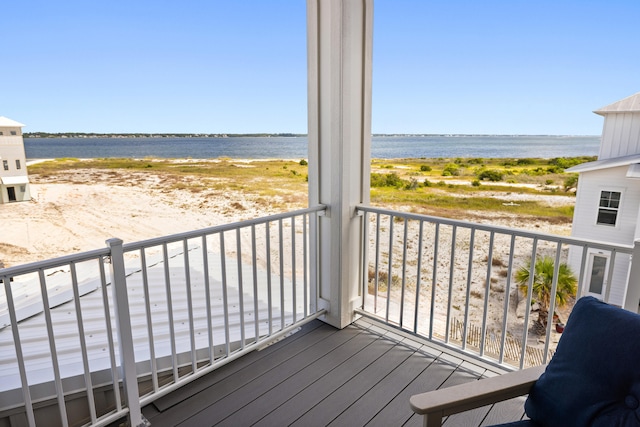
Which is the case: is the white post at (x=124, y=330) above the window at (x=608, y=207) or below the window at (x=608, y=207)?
below

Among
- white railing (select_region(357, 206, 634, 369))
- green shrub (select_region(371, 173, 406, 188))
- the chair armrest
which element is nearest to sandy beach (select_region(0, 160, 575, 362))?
white railing (select_region(357, 206, 634, 369))

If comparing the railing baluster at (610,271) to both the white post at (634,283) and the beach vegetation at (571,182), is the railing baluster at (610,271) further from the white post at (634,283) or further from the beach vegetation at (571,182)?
the beach vegetation at (571,182)

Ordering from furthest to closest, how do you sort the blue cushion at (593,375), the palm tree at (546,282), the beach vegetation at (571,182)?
the palm tree at (546,282) < the beach vegetation at (571,182) < the blue cushion at (593,375)

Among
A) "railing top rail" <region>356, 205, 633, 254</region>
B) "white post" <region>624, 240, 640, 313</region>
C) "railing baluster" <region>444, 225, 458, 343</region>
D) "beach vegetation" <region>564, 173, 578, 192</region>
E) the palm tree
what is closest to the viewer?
"white post" <region>624, 240, 640, 313</region>

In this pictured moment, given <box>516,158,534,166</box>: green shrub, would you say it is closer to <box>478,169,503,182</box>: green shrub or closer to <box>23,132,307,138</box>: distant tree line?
<box>478,169,503,182</box>: green shrub

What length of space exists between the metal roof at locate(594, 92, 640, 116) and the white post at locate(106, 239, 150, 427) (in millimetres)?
2510

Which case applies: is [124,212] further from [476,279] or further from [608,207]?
[476,279]

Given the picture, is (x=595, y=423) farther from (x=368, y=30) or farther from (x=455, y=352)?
(x=368, y=30)

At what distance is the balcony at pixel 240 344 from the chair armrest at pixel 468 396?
0.88 meters

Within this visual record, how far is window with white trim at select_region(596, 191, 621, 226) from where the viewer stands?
6.08 feet

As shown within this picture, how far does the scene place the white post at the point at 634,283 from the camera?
1721 mm

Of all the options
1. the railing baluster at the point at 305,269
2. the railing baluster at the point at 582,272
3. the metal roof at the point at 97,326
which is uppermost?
the railing baluster at the point at 582,272

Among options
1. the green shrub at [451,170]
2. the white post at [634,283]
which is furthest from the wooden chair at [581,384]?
the green shrub at [451,170]

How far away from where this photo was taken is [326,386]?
226 cm
